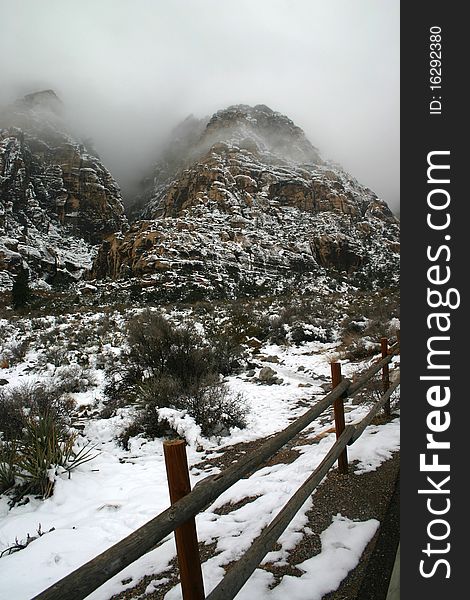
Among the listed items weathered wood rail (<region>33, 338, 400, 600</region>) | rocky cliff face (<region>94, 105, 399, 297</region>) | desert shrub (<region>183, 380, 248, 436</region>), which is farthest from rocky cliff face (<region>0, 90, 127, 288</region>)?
weathered wood rail (<region>33, 338, 400, 600</region>)

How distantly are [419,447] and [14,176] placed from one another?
141635 mm

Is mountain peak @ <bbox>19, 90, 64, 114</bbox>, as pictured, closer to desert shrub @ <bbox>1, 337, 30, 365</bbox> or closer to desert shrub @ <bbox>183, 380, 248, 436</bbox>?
desert shrub @ <bbox>1, 337, 30, 365</bbox>

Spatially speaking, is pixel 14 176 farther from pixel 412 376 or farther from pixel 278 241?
pixel 412 376

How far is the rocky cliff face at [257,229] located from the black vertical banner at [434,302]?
41.3 meters

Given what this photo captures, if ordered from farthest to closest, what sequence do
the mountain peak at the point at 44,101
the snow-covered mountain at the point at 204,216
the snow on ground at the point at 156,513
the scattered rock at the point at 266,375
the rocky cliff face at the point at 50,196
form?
1. the mountain peak at the point at 44,101
2. the rocky cliff face at the point at 50,196
3. the snow-covered mountain at the point at 204,216
4. the scattered rock at the point at 266,375
5. the snow on ground at the point at 156,513

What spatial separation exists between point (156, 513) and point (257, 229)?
70677 millimetres

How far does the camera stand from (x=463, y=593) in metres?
1.40

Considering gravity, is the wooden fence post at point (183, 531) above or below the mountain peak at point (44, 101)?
below

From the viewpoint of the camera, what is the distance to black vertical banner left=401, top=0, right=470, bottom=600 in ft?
5.00

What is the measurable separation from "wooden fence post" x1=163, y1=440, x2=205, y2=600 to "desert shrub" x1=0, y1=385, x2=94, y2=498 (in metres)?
4.11

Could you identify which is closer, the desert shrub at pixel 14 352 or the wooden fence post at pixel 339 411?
the wooden fence post at pixel 339 411

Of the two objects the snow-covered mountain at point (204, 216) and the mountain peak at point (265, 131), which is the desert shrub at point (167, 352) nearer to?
the snow-covered mountain at point (204, 216)

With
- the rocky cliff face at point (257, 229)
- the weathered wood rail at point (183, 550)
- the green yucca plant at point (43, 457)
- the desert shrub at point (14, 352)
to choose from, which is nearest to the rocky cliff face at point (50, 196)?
the rocky cliff face at point (257, 229)

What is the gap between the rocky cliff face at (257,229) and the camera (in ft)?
181
